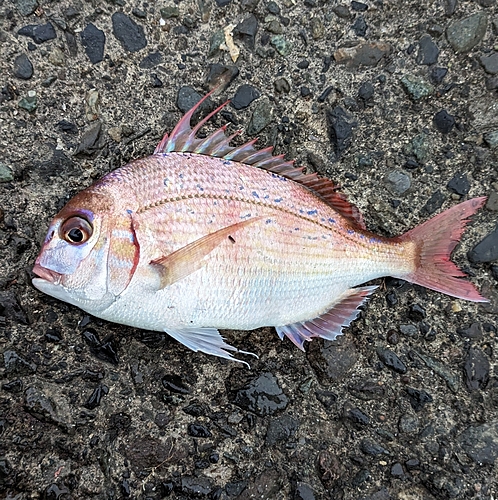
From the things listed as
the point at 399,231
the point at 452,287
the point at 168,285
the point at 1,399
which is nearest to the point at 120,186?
the point at 168,285

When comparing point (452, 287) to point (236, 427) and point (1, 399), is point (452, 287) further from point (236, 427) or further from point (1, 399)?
point (1, 399)

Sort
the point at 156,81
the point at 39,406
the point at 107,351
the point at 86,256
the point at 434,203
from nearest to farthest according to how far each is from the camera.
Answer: the point at 86,256 < the point at 39,406 < the point at 107,351 < the point at 156,81 < the point at 434,203

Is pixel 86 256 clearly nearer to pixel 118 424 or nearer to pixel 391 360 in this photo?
pixel 118 424

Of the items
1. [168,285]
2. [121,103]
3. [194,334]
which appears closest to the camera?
[168,285]

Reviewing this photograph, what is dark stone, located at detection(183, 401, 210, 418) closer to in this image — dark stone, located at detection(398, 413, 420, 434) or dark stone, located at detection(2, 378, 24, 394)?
dark stone, located at detection(2, 378, 24, 394)

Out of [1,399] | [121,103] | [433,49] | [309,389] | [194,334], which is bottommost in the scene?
[1,399]

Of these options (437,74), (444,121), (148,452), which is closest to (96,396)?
(148,452)

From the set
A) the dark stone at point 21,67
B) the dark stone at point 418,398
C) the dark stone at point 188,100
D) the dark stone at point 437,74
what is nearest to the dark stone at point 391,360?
the dark stone at point 418,398

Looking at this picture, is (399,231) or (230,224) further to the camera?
(399,231)
